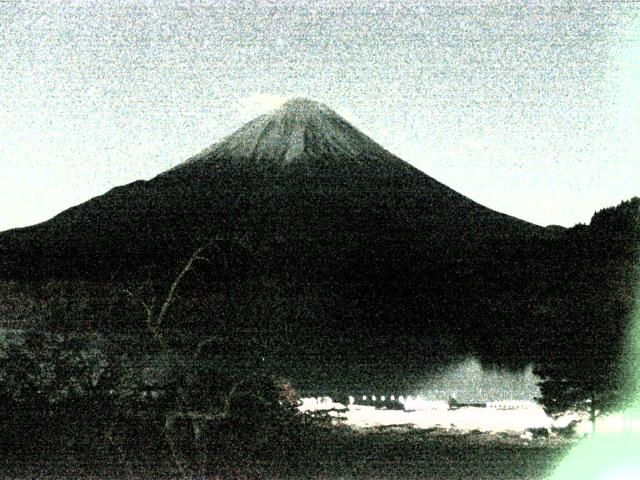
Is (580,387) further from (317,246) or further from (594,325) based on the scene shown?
(317,246)

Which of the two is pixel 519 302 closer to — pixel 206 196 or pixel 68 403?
pixel 68 403

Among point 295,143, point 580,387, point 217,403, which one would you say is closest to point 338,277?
point 580,387

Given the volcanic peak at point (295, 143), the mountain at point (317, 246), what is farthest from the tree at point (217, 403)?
the volcanic peak at point (295, 143)

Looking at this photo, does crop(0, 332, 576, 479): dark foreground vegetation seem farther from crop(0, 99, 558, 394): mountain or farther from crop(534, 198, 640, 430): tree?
crop(0, 99, 558, 394): mountain

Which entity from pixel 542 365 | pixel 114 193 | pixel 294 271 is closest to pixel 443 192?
pixel 114 193

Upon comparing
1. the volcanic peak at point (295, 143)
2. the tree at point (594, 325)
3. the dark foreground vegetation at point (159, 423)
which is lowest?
the dark foreground vegetation at point (159, 423)

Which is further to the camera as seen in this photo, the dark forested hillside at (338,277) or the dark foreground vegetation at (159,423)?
the dark forested hillside at (338,277)

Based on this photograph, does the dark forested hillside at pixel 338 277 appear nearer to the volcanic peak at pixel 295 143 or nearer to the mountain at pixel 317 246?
the mountain at pixel 317 246

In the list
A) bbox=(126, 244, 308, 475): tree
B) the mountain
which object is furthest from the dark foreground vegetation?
the mountain
